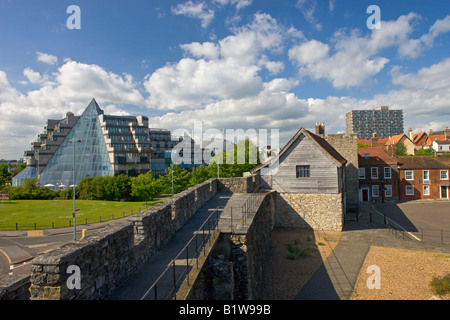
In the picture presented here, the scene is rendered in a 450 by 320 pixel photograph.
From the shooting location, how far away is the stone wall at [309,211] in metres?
20.6

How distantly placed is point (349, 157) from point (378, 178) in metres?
7.15

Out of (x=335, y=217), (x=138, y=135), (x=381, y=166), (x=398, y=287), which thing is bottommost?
(x=398, y=287)

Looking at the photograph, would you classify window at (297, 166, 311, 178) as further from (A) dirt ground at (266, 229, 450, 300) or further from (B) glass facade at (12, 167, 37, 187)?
(B) glass facade at (12, 167, 37, 187)

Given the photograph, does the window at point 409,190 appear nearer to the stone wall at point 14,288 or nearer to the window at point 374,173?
the window at point 374,173

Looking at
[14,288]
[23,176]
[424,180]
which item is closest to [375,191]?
[424,180]

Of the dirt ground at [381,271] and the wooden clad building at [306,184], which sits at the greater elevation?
the wooden clad building at [306,184]

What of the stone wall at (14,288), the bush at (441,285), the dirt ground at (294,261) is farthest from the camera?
the dirt ground at (294,261)

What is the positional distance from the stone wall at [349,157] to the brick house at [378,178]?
4221 millimetres

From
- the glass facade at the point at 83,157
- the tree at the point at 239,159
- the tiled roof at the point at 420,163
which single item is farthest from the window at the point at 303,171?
the glass facade at the point at 83,157

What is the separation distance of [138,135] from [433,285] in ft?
207

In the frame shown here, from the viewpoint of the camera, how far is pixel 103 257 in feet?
18.2
